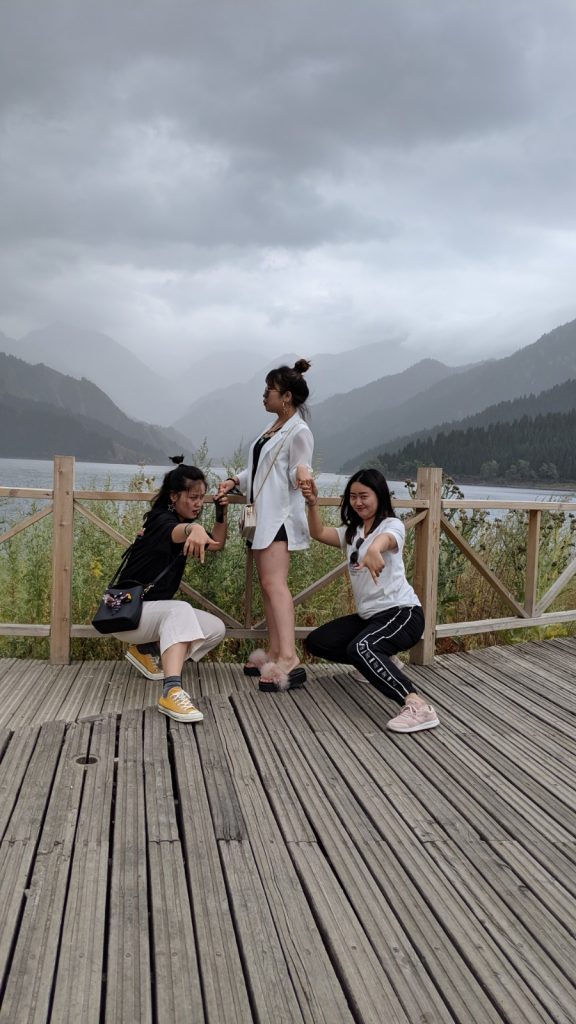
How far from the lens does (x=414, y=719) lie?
3533 millimetres

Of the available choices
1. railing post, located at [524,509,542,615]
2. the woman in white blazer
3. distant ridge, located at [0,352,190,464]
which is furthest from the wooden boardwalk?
distant ridge, located at [0,352,190,464]

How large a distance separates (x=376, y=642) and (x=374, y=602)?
0.92 feet

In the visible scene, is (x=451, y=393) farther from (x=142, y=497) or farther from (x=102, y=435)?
(x=142, y=497)

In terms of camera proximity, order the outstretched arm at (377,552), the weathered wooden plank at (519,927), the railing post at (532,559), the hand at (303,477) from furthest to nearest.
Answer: the railing post at (532,559), the hand at (303,477), the outstretched arm at (377,552), the weathered wooden plank at (519,927)

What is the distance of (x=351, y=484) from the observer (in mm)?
3979

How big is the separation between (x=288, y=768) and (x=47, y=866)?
1.09 m

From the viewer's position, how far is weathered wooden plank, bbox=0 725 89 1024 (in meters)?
1.61

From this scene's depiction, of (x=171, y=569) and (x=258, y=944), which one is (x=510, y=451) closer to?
(x=171, y=569)

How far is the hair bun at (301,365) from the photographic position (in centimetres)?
394

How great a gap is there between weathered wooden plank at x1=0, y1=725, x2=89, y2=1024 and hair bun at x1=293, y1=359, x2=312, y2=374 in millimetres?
2252

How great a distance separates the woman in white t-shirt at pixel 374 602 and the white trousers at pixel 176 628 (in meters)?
0.56

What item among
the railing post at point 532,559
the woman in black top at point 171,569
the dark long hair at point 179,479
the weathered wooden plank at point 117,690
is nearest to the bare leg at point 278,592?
the woman in black top at point 171,569

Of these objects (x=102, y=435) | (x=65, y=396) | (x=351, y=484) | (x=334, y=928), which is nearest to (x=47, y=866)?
(x=334, y=928)

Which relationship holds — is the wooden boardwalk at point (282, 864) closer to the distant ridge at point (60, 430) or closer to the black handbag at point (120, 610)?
the black handbag at point (120, 610)
